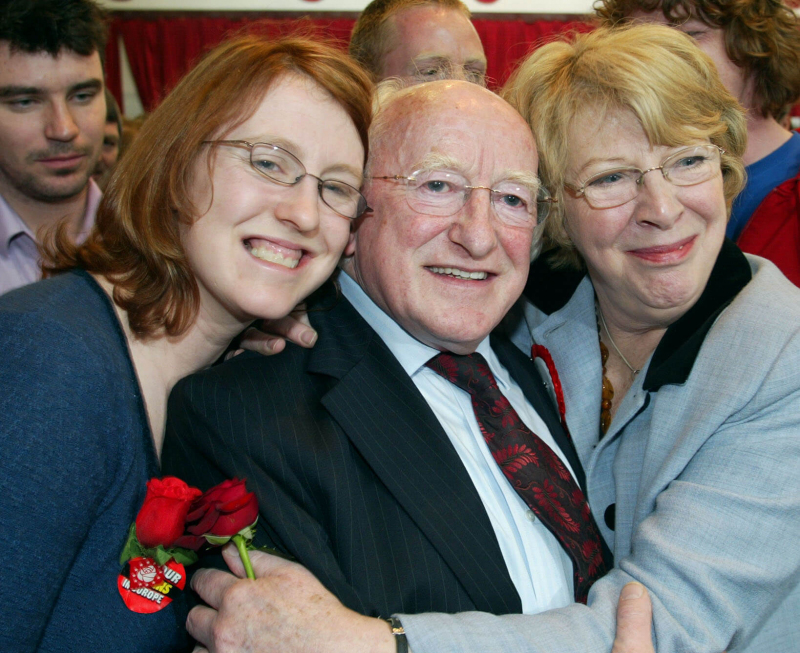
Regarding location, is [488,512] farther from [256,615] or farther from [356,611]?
[256,615]

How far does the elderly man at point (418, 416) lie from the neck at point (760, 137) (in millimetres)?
1191

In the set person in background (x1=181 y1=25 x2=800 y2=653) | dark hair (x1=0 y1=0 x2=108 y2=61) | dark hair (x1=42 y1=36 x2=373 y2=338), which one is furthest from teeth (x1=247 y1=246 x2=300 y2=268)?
dark hair (x1=0 y1=0 x2=108 y2=61)

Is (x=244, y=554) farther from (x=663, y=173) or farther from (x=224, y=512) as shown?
(x=663, y=173)

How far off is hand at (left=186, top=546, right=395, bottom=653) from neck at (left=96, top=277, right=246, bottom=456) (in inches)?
15.5

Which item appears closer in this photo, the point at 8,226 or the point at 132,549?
the point at 132,549

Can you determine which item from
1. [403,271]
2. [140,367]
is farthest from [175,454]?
[403,271]

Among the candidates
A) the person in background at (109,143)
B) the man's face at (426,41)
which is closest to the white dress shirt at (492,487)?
the man's face at (426,41)

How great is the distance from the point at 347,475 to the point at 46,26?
2282 millimetres

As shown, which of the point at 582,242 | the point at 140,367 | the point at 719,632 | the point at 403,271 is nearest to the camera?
the point at 719,632

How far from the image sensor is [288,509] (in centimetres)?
144

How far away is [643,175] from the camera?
6.09 ft

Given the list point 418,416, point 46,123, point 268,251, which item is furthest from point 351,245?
point 46,123

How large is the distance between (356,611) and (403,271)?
78 cm

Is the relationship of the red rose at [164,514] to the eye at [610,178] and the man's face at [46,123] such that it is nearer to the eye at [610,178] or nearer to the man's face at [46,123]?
the eye at [610,178]
